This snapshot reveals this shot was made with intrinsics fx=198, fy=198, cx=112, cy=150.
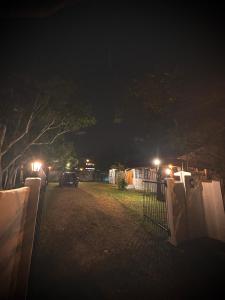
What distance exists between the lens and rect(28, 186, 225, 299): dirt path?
3.83 metres

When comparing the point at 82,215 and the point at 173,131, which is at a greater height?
the point at 173,131

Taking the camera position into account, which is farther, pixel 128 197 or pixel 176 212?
pixel 128 197

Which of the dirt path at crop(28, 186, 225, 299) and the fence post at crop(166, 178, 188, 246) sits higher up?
the fence post at crop(166, 178, 188, 246)

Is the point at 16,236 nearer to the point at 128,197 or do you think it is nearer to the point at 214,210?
the point at 214,210

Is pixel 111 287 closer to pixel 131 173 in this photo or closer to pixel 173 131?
pixel 173 131

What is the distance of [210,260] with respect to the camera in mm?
5113

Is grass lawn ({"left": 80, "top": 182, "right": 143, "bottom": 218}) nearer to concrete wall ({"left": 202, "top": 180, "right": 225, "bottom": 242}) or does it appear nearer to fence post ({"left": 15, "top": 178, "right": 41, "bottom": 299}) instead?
concrete wall ({"left": 202, "top": 180, "right": 225, "bottom": 242})

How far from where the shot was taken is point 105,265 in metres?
4.83

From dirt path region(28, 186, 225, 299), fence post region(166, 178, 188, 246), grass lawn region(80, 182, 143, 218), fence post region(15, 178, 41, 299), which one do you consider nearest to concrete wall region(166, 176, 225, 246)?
fence post region(166, 178, 188, 246)

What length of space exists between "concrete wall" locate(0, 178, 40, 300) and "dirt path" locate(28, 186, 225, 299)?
456mm

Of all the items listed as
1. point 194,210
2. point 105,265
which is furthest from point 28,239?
point 194,210

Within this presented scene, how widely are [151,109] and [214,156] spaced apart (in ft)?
14.9

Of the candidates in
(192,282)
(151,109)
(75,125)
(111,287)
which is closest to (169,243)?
(192,282)

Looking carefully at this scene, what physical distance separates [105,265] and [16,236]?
7.80ft
